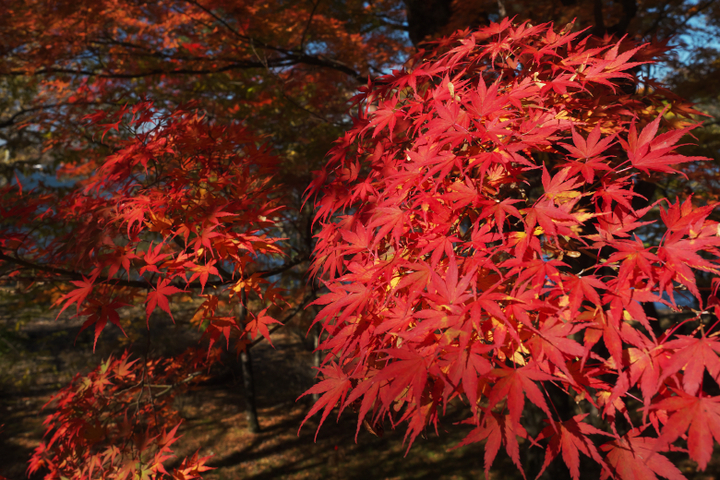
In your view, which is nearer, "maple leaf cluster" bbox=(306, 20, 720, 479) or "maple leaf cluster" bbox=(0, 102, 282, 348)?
"maple leaf cluster" bbox=(306, 20, 720, 479)

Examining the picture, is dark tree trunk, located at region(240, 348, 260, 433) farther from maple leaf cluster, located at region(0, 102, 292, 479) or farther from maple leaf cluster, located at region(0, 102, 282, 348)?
maple leaf cluster, located at region(0, 102, 282, 348)

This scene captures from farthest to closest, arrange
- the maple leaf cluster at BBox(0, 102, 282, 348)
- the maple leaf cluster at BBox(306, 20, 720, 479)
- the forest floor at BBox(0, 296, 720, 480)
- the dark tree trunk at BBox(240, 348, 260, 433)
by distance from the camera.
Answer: the dark tree trunk at BBox(240, 348, 260, 433), the forest floor at BBox(0, 296, 720, 480), the maple leaf cluster at BBox(0, 102, 282, 348), the maple leaf cluster at BBox(306, 20, 720, 479)

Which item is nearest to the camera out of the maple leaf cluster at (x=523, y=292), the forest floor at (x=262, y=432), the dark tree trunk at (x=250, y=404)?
the maple leaf cluster at (x=523, y=292)

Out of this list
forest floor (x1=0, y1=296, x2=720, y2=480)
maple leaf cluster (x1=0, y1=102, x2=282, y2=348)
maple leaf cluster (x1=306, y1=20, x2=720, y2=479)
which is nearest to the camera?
maple leaf cluster (x1=306, y1=20, x2=720, y2=479)

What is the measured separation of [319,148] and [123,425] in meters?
Answer: 4.27

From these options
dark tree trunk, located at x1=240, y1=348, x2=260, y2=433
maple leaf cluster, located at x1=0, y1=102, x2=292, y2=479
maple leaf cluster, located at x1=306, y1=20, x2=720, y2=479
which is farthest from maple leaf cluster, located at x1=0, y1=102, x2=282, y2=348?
dark tree trunk, located at x1=240, y1=348, x2=260, y2=433

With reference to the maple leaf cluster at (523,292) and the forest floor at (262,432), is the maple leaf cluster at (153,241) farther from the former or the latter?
the forest floor at (262,432)

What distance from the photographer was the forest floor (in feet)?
19.8

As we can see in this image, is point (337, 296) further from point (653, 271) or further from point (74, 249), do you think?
point (74, 249)

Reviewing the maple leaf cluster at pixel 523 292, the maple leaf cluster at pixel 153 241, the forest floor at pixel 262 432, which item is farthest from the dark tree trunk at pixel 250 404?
the maple leaf cluster at pixel 523 292

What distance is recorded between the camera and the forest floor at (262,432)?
6027 mm

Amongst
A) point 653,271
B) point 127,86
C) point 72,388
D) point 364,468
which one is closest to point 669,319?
point 364,468

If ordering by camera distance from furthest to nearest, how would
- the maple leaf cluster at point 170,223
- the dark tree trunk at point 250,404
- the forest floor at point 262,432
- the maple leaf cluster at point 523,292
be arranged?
1. the dark tree trunk at point 250,404
2. the forest floor at point 262,432
3. the maple leaf cluster at point 170,223
4. the maple leaf cluster at point 523,292

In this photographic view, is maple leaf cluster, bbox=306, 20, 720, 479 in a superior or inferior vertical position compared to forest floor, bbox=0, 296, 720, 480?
superior
